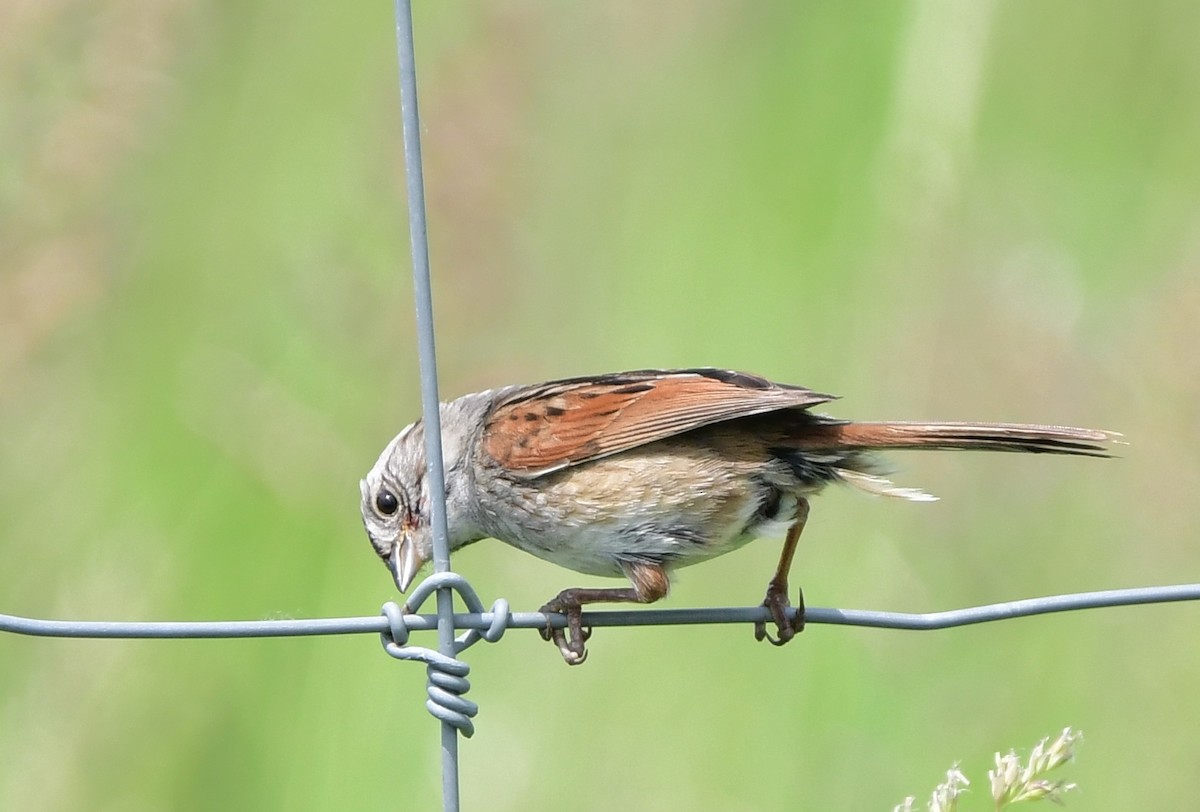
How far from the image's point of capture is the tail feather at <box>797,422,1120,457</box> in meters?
2.62

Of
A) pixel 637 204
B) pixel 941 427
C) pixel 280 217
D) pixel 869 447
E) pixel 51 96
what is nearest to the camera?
pixel 941 427

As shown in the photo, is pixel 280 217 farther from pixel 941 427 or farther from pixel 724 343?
pixel 941 427

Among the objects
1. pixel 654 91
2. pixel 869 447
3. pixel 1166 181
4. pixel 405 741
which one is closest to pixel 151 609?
pixel 405 741

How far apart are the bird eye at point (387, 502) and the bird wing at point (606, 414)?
0.82ft

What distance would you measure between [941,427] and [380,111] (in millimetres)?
1668

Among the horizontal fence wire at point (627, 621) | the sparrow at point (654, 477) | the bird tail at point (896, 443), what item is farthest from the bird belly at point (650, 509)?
the horizontal fence wire at point (627, 621)

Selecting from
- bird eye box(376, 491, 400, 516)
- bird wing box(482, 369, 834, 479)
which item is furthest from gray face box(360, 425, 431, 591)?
bird wing box(482, 369, 834, 479)

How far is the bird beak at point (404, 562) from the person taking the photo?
133 inches

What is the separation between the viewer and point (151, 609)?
343 centimetres

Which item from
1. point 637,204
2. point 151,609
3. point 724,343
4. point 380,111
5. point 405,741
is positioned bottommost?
point 405,741

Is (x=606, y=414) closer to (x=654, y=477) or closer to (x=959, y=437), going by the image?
(x=654, y=477)

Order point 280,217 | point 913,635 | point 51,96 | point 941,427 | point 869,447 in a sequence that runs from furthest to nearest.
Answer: point 280,217
point 913,635
point 51,96
point 869,447
point 941,427

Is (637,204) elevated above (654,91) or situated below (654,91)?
below

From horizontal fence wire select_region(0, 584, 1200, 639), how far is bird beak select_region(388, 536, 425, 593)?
2.93 feet
